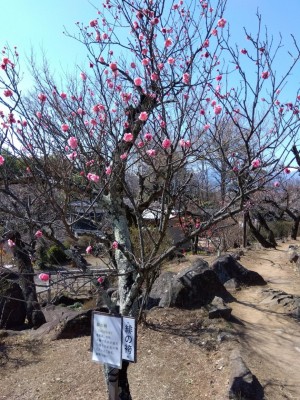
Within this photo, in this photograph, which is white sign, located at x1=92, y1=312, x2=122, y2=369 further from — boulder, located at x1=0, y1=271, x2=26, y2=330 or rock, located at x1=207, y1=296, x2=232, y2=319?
boulder, located at x1=0, y1=271, x2=26, y2=330

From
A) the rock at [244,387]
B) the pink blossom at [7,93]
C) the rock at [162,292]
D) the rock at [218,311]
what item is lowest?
the rock at [244,387]

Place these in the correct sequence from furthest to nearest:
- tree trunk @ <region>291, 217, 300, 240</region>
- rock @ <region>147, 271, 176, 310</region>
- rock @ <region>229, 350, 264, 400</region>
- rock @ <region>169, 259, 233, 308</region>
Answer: tree trunk @ <region>291, 217, 300, 240</region>
rock @ <region>147, 271, 176, 310</region>
rock @ <region>169, 259, 233, 308</region>
rock @ <region>229, 350, 264, 400</region>

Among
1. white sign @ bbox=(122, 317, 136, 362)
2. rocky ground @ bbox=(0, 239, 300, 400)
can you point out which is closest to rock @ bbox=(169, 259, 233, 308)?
rocky ground @ bbox=(0, 239, 300, 400)

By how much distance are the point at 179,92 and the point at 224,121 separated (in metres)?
0.73

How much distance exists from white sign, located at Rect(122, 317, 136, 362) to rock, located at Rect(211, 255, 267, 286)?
27.6 ft

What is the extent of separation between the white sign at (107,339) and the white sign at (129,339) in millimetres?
36

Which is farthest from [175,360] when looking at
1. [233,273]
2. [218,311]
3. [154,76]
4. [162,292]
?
[233,273]

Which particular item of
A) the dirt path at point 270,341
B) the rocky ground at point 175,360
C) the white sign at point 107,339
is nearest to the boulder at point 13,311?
the rocky ground at point 175,360

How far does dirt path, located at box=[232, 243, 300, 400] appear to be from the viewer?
551cm

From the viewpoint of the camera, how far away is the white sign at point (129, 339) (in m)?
3.32

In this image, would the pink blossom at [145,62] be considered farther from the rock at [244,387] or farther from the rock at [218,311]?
the rock at [218,311]

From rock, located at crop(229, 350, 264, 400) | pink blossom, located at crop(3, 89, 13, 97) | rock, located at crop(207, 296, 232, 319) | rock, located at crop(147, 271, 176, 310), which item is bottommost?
rock, located at crop(229, 350, 264, 400)

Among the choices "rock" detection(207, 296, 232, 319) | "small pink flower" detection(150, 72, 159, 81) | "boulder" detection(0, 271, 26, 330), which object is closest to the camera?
"small pink flower" detection(150, 72, 159, 81)

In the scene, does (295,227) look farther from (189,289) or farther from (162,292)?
(189,289)
